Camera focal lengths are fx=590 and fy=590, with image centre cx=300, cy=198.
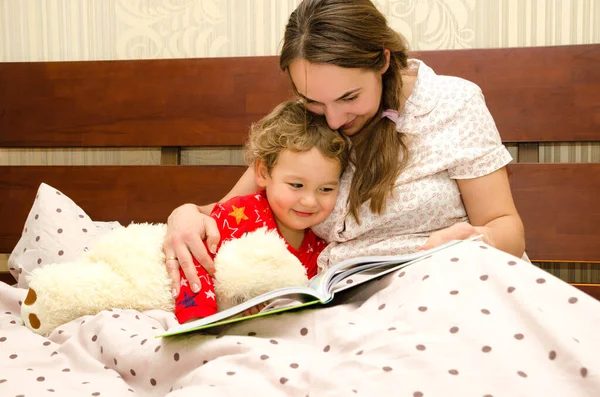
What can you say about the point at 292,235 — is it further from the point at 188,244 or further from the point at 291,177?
the point at 188,244

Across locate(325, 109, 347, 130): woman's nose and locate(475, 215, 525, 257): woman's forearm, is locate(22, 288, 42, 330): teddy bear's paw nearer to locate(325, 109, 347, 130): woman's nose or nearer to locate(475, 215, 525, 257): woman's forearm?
locate(325, 109, 347, 130): woman's nose

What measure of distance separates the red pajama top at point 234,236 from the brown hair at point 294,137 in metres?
0.10

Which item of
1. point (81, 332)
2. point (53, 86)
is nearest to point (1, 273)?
point (53, 86)

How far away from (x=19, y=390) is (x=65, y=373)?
116mm

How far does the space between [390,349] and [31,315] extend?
80 centimetres

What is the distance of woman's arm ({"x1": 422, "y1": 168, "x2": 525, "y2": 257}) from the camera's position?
1.23 meters

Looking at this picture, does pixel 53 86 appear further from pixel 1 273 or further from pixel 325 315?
pixel 325 315

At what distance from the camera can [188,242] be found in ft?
4.12

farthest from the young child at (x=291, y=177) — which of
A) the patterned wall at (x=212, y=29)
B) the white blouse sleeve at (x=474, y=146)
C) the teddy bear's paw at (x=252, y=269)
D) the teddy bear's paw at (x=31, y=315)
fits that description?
the patterned wall at (x=212, y=29)

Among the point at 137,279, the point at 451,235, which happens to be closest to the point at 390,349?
the point at 451,235

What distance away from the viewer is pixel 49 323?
120cm

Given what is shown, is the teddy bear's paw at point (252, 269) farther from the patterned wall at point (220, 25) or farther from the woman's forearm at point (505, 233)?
the patterned wall at point (220, 25)

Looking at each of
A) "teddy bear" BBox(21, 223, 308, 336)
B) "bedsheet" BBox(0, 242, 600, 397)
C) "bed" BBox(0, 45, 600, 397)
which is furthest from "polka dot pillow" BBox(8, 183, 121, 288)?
"bedsheet" BBox(0, 242, 600, 397)

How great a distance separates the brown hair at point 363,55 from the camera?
1.20 metres
